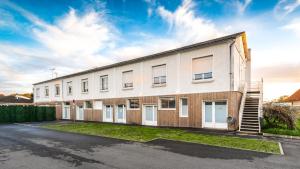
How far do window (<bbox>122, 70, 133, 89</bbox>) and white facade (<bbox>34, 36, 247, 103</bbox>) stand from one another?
32 cm

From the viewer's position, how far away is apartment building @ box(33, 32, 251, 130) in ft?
43.2

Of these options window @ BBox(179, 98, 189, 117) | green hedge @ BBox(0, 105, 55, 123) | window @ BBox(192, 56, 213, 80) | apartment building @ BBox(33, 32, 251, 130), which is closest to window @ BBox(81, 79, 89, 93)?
apartment building @ BBox(33, 32, 251, 130)

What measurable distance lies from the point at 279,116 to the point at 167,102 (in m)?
7.94

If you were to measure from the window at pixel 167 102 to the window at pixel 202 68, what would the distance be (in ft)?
9.03

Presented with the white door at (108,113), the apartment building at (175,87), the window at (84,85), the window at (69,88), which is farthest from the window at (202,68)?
the window at (69,88)

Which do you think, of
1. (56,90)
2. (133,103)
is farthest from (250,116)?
(56,90)

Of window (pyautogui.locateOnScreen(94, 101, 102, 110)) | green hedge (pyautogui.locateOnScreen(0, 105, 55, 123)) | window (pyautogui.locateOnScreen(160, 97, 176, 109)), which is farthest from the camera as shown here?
green hedge (pyautogui.locateOnScreen(0, 105, 55, 123))

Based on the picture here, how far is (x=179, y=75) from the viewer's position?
15.4 metres

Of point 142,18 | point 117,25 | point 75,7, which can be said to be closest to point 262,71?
point 142,18

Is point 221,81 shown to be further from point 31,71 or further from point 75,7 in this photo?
point 31,71

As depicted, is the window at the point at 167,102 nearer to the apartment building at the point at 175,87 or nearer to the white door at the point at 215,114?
the apartment building at the point at 175,87

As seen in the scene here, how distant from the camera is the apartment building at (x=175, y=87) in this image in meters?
13.2

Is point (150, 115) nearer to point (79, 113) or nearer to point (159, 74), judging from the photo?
point (159, 74)

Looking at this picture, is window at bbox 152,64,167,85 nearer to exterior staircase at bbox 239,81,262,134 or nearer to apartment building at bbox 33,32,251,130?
apartment building at bbox 33,32,251,130
